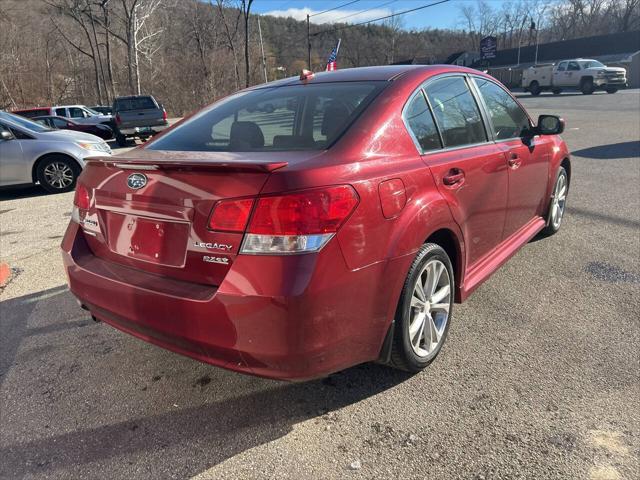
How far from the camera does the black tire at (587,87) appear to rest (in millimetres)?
30016

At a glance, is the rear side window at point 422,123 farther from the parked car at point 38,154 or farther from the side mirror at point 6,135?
the side mirror at point 6,135

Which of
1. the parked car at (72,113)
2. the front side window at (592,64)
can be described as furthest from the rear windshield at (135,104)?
the front side window at (592,64)

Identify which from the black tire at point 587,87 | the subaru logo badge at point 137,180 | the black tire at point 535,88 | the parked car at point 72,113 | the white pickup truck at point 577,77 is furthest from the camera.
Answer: the black tire at point 535,88

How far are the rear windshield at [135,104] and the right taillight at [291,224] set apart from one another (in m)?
16.9

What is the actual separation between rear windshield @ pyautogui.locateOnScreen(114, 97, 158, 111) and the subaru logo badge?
16236 millimetres

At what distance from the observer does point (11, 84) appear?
36.1m

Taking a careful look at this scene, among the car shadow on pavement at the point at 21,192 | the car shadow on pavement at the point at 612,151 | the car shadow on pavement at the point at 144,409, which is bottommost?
the car shadow on pavement at the point at 144,409

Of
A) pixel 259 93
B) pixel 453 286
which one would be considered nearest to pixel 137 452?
pixel 453 286

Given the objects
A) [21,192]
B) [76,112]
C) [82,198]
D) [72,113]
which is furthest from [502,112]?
[76,112]

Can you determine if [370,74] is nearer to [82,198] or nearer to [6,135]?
[82,198]

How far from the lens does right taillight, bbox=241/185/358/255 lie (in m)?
1.87

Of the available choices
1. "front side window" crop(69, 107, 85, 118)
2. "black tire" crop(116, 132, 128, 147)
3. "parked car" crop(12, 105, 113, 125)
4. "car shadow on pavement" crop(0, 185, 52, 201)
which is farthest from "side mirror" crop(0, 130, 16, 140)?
"front side window" crop(69, 107, 85, 118)

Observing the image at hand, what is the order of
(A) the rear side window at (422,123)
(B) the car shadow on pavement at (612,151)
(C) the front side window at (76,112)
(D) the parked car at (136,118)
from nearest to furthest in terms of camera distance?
(A) the rear side window at (422,123) → (B) the car shadow on pavement at (612,151) → (D) the parked car at (136,118) → (C) the front side window at (76,112)

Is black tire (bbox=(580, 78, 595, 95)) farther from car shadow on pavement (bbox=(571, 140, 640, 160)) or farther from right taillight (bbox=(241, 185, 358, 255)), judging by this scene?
right taillight (bbox=(241, 185, 358, 255))
